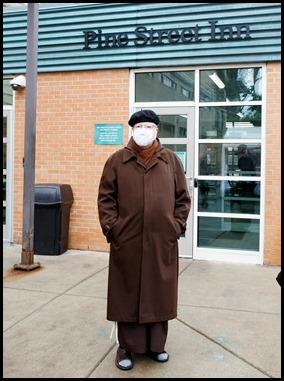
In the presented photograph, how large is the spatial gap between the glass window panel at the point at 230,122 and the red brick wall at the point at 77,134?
127 cm

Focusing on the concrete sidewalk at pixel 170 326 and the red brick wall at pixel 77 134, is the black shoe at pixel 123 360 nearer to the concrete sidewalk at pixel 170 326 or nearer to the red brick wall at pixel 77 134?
the concrete sidewalk at pixel 170 326

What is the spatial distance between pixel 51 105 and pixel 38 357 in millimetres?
4788

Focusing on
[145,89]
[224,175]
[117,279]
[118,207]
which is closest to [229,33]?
[145,89]

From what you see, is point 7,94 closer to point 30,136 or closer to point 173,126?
point 30,136

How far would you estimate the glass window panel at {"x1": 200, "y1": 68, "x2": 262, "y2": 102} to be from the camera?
20.5 feet

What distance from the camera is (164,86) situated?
664cm

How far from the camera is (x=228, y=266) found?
609 cm

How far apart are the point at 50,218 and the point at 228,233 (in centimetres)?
280

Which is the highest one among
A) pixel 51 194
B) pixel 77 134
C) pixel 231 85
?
pixel 231 85

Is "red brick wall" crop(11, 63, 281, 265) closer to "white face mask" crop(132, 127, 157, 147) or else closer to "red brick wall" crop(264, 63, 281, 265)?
"red brick wall" crop(264, 63, 281, 265)

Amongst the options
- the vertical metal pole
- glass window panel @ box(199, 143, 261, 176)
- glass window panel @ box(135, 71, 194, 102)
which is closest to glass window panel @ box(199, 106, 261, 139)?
glass window panel @ box(199, 143, 261, 176)

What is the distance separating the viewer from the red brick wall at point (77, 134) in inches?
268

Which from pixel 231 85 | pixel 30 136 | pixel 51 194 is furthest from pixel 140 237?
pixel 231 85

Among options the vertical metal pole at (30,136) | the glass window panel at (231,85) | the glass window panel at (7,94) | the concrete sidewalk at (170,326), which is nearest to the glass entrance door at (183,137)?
the glass window panel at (231,85)
